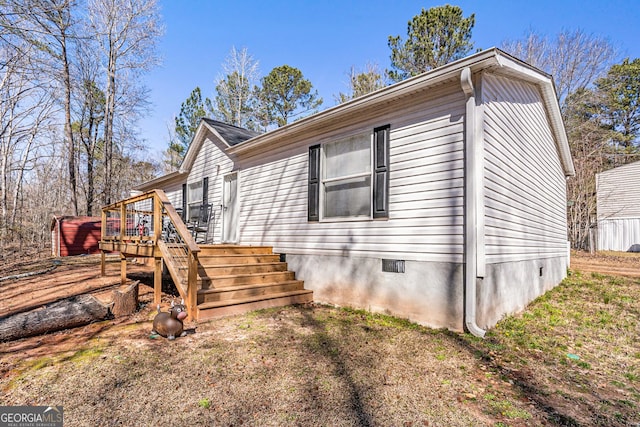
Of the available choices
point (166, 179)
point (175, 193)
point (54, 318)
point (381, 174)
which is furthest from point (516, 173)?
point (166, 179)

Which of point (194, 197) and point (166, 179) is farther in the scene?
point (166, 179)

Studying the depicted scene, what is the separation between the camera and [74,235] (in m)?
12.7

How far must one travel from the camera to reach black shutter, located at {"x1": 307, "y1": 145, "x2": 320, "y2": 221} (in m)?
5.80

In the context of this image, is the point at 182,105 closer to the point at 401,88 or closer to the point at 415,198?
the point at 401,88

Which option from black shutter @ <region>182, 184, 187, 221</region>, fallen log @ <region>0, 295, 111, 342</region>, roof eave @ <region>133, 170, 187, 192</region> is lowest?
fallen log @ <region>0, 295, 111, 342</region>

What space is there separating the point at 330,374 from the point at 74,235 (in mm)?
14007

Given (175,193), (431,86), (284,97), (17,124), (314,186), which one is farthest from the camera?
(284,97)

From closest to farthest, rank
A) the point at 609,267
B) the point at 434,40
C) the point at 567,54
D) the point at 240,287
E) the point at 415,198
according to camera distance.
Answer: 1. the point at 415,198
2. the point at 240,287
3. the point at 609,267
4. the point at 434,40
5. the point at 567,54

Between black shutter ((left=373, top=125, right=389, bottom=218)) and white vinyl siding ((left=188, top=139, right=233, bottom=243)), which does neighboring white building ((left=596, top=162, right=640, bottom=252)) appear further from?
white vinyl siding ((left=188, top=139, right=233, bottom=243))

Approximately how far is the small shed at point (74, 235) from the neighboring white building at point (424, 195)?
31.6ft

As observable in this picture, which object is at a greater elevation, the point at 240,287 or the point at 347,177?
the point at 347,177

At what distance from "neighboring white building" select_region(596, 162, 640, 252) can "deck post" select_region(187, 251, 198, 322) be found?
61.5 ft

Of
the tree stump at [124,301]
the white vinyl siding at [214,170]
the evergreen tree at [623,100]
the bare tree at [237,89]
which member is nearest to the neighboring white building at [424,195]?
the white vinyl siding at [214,170]

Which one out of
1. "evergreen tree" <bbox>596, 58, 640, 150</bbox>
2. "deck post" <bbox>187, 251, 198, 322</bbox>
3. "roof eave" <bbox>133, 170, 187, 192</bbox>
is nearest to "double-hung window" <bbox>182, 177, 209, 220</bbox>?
"roof eave" <bbox>133, 170, 187, 192</bbox>
